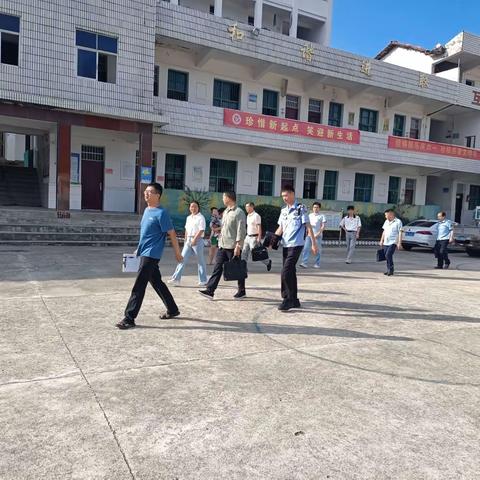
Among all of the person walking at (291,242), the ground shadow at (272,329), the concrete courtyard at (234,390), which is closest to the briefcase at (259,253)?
the concrete courtyard at (234,390)

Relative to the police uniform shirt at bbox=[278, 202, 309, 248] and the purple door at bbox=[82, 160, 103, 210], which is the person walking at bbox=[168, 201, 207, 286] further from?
the purple door at bbox=[82, 160, 103, 210]

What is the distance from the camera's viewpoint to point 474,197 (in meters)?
30.3

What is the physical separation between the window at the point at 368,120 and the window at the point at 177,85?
34.8ft

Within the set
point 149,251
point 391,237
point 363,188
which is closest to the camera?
point 149,251

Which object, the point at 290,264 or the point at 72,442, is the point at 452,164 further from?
the point at 72,442

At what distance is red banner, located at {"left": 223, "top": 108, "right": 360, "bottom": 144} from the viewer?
63.9 feet

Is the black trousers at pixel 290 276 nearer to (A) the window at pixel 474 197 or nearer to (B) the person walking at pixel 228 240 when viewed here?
(B) the person walking at pixel 228 240

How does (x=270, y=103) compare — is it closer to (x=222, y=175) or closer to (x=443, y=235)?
(x=222, y=175)

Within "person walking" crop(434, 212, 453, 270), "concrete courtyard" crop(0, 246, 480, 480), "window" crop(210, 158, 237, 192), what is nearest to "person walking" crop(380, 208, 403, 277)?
"person walking" crop(434, 212, 453, 270)

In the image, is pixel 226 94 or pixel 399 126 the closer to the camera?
pixel 226 94

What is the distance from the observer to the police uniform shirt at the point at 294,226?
6.49m

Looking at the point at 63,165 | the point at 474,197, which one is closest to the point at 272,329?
the point at 63,165

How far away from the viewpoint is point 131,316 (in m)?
5.20

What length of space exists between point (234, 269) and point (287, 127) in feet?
50.3
